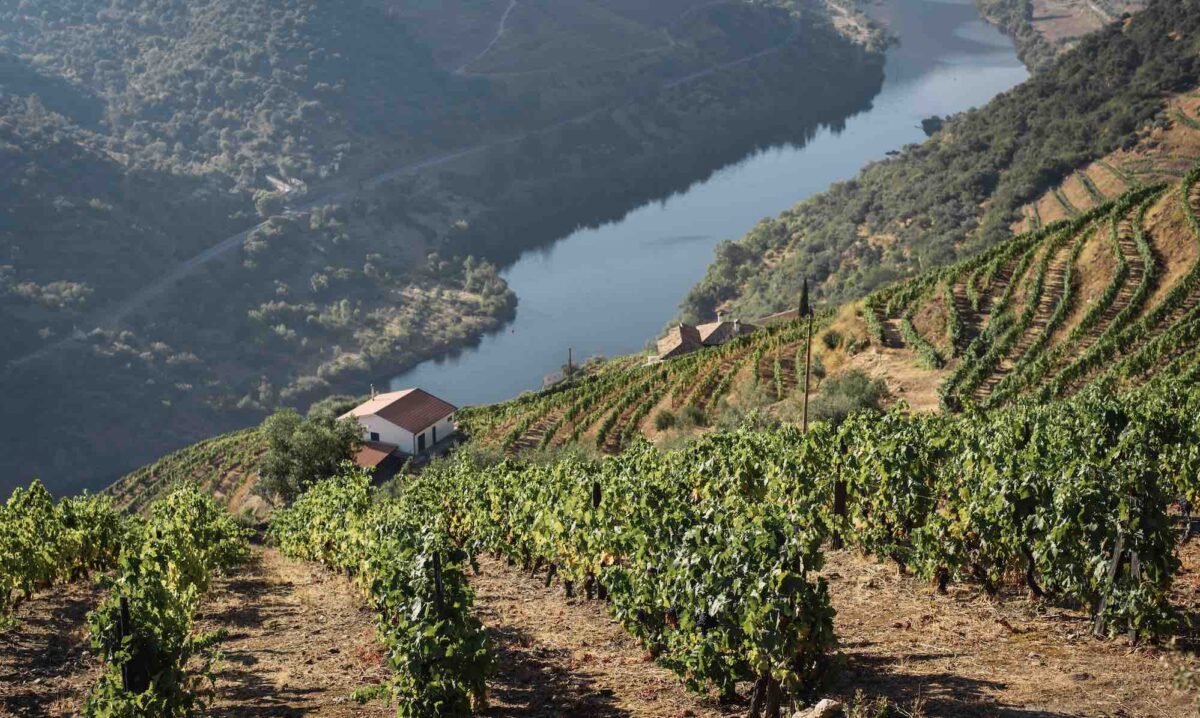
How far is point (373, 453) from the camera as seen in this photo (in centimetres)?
6166

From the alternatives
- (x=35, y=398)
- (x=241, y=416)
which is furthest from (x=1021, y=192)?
(x=35, y=398)

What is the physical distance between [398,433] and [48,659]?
146 feet

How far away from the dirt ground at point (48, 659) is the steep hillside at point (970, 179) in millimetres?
75170

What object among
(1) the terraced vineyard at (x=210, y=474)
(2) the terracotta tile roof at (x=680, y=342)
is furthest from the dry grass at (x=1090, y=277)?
(1) the terraced vineyard at (x=210, y=474)

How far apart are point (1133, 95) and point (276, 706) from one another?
104024 mm

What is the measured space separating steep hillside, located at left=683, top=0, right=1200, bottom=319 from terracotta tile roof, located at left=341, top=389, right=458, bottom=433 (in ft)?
128

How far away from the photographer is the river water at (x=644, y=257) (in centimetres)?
12031

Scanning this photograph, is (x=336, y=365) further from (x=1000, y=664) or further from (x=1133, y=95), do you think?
(x=1000, y=664)

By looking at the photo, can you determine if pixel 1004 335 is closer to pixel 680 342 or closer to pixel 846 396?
pixel 846 396

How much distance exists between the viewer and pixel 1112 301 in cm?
4356

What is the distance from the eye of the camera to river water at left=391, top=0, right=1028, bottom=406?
120 metres

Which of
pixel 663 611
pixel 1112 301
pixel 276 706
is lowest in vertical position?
pixel 276 706

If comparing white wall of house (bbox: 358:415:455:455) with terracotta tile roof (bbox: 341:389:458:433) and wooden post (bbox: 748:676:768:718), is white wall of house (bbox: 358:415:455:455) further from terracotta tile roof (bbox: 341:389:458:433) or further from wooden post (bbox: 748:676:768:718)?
wooden post (bbox: 748:676:768:718)

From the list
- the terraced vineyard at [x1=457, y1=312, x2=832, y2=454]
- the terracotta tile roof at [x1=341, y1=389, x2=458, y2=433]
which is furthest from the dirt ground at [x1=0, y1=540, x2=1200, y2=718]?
the terracotta tile roof at [x1=341, y1=389, x2=458, y2=433]
